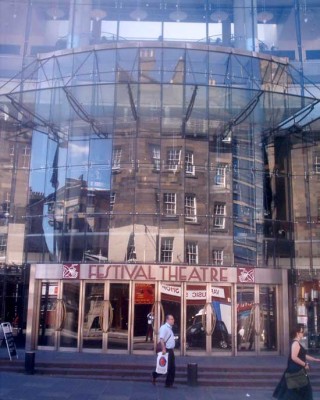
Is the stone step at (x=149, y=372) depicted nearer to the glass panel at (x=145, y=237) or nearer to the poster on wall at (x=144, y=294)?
the poster on wall at (x=144, y=294)

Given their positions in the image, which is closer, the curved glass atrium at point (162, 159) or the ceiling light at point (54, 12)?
the curved glass atrium at point (162, 159)

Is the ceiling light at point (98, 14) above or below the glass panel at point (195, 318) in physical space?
above

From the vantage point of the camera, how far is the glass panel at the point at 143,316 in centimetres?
1630

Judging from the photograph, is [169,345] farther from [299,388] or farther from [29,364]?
[29,364]

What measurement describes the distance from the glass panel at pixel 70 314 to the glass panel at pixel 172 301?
3.06 m

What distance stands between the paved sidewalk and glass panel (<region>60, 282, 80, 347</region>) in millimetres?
4204

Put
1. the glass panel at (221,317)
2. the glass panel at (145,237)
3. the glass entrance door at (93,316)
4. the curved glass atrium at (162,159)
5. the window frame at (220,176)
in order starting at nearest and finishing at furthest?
the glass entrance door at (93,316) → the glass panel at (221,317) → the glass panel at (145,237) → the curved glass atrium at (162,159) → the window frame at (220,176)

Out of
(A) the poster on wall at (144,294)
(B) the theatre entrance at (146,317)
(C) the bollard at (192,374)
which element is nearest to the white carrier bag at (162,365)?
(C) the bollard at (192,374)

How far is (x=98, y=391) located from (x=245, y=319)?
7.55 m

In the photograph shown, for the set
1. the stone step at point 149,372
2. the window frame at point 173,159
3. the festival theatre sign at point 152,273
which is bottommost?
the stone step at point 149,372

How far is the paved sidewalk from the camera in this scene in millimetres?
10172

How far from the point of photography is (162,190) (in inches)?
697

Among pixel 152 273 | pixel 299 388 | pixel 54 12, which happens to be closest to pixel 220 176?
pixel 152 273

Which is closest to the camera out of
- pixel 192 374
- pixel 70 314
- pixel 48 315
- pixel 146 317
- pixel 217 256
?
pixel 192 374
